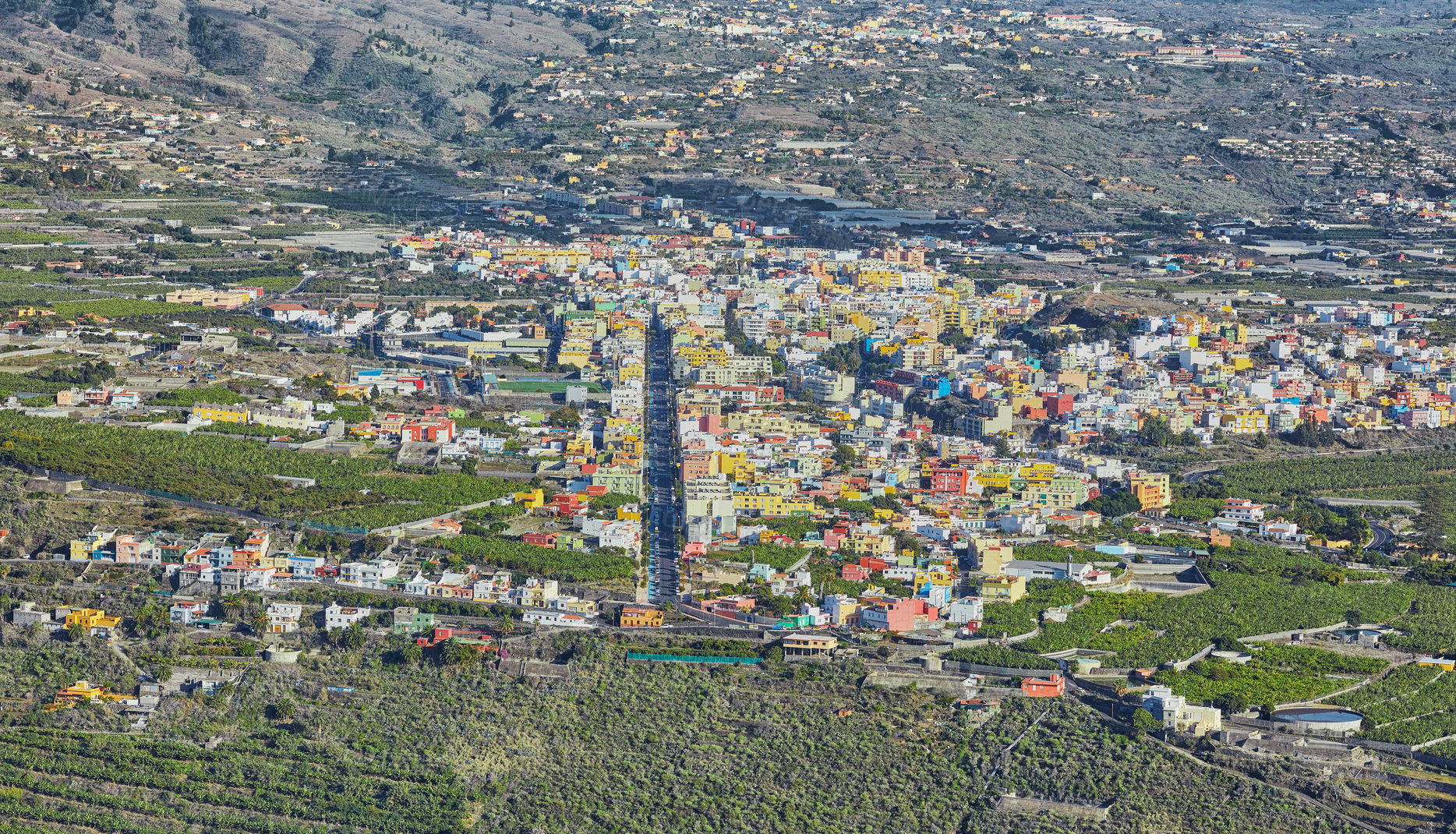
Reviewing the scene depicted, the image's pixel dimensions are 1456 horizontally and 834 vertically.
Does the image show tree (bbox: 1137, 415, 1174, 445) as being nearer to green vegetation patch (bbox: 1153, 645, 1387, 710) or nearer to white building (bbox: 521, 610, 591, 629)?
green vegetation patch (bbox: 1153, 645, 1387, 710)

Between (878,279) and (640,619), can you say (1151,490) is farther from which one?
(878,279)

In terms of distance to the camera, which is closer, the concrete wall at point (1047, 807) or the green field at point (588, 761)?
the green field at point (588, 761)

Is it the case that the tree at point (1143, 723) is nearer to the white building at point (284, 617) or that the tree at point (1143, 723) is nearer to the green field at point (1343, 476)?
the white building at point (284, 617)

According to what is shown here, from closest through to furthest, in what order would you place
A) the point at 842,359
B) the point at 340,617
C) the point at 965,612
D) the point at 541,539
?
1. the point at 340,617
2. the point at 965,612
3. the point at 541,539
4. the point at 842,359

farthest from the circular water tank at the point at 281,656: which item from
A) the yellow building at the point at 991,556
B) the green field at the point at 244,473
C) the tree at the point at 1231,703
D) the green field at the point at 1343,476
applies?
the green field at the point at 1343,476

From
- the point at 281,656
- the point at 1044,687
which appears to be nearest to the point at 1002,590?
the point at 1044,687

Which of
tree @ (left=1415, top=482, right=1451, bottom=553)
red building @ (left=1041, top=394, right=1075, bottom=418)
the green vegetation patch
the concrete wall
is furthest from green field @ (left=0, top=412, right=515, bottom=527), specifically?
tree @ (left=1415, top=482, right=1451, bottom=553)
